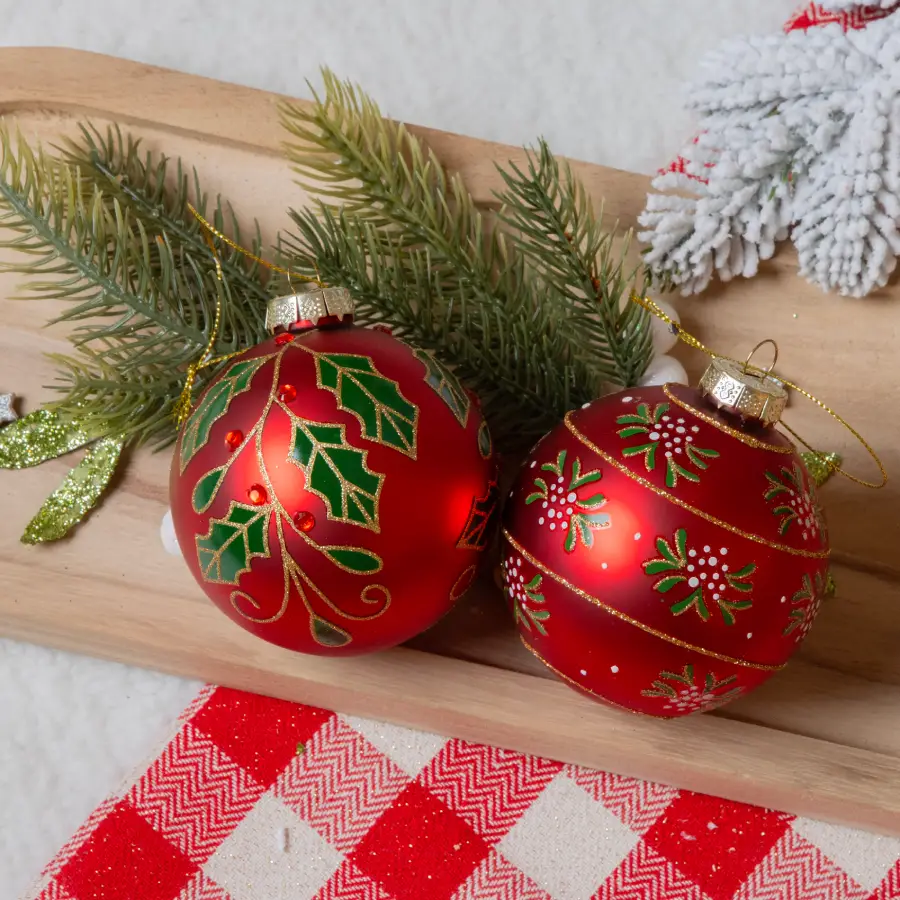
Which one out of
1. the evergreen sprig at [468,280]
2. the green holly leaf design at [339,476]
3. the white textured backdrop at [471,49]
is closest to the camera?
the green holly leaf design at [339,476]

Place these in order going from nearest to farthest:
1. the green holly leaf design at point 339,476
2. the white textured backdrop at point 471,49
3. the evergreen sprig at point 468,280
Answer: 1. the green holly leaf design at point 339,476
2. the evergreen sprig at point 468,280
3. the white textured backdrop at point 471,49

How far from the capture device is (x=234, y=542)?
445 millimetres

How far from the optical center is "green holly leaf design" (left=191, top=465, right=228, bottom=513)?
1.47ft

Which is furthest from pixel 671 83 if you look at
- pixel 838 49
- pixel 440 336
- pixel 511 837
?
pixel 511 837

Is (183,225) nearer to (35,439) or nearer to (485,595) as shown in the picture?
(35,439)

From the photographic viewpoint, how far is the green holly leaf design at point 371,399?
440mm

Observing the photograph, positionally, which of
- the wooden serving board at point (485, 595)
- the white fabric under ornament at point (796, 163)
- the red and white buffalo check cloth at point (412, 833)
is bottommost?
the red and white buffalo check cloth at point (412, 833)

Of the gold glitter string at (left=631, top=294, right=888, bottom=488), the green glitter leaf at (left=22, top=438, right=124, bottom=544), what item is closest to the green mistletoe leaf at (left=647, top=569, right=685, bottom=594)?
the gold glitter string at (left=631, top=294, right=888, bottom=488)

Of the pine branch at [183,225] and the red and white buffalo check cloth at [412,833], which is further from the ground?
the pine branch at [183,225]

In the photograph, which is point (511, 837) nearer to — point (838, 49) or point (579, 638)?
point (579, 638)

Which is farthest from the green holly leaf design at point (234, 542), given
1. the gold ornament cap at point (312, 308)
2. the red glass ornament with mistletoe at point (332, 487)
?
the gold ornament cap at point (312, 308)

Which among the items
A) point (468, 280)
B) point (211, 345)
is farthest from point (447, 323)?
point (211, 345)

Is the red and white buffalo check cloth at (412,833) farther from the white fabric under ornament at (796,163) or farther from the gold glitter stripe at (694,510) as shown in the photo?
the white fabric under ornament at (796,163)

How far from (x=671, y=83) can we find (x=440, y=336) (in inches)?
12.3
